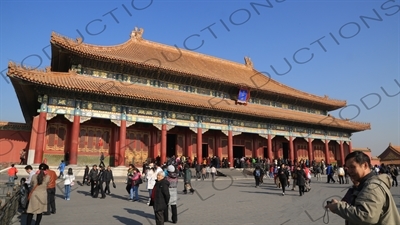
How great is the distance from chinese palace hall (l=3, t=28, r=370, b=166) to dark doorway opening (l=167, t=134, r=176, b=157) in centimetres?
9

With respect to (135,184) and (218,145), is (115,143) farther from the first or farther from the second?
(135,184)

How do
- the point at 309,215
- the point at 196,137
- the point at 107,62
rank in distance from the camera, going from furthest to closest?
the point at 196,137
the point at 107,62
the point at 309,215

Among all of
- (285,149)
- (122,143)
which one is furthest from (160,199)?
(285,149)

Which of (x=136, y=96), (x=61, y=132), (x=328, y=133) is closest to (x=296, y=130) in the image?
(x=328, y=133)

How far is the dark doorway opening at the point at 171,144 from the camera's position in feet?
86.1

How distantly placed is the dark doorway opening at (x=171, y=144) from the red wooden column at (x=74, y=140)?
8.50 metres

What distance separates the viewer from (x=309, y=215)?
26.5 ft

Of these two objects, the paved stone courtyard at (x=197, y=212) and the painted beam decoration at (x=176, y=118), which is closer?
the paved stone courtyard at (x=197, y=212)

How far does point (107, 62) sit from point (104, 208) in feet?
50.1

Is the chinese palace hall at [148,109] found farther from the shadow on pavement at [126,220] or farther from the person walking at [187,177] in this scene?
the shadow on pavement at [126,220]

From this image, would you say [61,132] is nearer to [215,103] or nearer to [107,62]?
[107,62]

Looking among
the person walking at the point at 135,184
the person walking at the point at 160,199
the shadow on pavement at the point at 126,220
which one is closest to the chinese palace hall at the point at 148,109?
the person walking at the point at 135,184

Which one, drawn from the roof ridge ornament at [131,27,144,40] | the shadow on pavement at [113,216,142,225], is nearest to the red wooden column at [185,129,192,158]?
the roof ridge ornament at [131,27,144,40]

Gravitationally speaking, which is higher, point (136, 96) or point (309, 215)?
point (136, 96)
